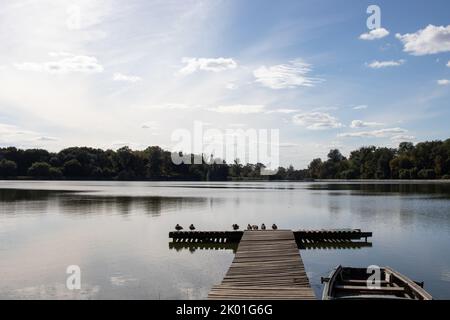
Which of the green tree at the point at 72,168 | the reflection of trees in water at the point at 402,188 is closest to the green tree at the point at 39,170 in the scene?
the green tree at the point at 72,168

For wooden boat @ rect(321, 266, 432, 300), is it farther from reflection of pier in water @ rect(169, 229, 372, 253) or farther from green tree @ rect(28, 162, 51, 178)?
green tree @ rect(28, 162, 51, 178)

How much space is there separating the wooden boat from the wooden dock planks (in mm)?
1083

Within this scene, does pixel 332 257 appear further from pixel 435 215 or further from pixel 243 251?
pixel 435 215

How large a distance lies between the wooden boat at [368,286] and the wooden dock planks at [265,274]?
1.08 meters

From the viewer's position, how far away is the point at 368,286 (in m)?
18.4

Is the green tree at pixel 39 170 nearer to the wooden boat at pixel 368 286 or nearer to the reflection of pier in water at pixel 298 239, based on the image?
the reflection of pier in water at pixel 298 239

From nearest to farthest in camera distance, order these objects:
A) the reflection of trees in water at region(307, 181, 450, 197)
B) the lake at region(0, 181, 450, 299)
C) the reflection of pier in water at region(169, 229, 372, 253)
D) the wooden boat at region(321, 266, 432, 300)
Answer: the wooden boat at region(321, 266, 432, 300) → the lake at region(0, 181, 450, 299) → the reflection of pier in water at region(169, 229, 372, 253) → the reflection of trees in water at region(307, 181, 450, 197)

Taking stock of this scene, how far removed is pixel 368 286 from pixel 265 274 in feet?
14.1

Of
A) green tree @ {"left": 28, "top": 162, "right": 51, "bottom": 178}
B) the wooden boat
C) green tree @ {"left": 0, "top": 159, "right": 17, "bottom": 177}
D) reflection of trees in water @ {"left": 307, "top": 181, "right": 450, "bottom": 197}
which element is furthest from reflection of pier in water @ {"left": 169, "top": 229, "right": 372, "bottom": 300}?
green tree @ {"left": 0, "top": 159, "right": 17, "bottom": 177}

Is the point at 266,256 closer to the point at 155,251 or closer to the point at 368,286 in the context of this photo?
the point at 368,286

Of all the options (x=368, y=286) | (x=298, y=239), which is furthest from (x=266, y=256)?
(x=298, y=239)

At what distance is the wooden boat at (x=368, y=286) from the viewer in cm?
1659

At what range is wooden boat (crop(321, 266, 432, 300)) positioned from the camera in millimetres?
16594
